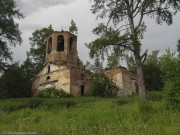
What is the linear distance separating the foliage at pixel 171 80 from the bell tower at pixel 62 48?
23.7m

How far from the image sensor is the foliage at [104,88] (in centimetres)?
3206

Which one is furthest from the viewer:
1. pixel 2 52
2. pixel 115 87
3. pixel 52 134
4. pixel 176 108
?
pixel 115 87

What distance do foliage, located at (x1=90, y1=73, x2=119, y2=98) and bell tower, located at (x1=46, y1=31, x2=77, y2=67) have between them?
5628mm

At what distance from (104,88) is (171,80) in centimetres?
1904

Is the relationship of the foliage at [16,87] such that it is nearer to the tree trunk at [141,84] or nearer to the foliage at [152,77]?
the foliage at [152,77]

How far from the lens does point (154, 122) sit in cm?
1043

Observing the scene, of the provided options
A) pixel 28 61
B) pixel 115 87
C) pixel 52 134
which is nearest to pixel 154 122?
pixel 52 134

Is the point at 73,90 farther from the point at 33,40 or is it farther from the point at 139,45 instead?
the point at 139,45

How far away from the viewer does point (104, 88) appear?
1270 inches

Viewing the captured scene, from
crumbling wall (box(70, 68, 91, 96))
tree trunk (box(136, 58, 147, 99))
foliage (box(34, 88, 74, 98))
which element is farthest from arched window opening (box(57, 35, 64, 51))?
tree trunk (box(136, 58, 147, 99))

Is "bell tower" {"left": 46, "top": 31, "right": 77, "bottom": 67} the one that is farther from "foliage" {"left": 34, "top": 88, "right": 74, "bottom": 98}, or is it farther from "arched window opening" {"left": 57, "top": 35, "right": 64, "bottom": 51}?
"foliage" {"left": 34, "top": 88, "right": 74, "bottom": 98}

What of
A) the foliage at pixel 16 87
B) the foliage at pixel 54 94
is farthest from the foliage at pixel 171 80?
the foliage at pixel 16 87

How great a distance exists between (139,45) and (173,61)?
18.0ft

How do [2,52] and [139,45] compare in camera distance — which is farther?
[2,52]
